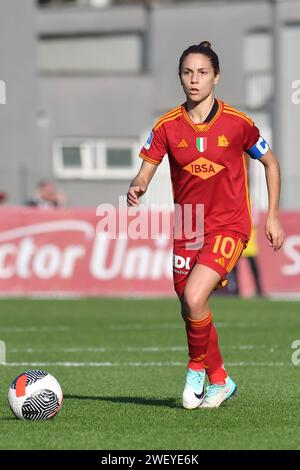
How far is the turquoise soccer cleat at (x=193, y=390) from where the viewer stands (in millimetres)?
8875

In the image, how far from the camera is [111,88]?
37781 millimetres

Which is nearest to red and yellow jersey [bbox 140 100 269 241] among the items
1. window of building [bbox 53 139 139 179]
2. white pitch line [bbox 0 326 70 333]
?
white pitch line [bbox 0 326 70 333]

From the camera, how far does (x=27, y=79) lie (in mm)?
37656

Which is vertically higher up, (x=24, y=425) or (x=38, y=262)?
(x=24, y=425)

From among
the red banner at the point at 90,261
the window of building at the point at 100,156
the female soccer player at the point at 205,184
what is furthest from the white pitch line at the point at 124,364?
the window of building at the point at 100,156

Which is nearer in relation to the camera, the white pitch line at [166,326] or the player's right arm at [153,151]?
the player's right arm at [153,151]

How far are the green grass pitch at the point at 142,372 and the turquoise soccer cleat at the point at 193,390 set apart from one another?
Answer: 0.27 ft

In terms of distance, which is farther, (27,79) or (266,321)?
(27,79)

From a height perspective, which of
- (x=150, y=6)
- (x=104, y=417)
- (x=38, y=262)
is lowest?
(x=38, y=262)

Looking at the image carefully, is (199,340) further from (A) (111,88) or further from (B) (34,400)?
(A) (111,88)

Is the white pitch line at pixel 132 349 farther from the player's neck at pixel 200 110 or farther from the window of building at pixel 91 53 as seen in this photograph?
the window of building at pixel 91 53

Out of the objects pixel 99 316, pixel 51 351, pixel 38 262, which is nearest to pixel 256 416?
pixel 51 351

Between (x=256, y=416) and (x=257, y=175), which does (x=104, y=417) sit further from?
(x=257, y=175)
